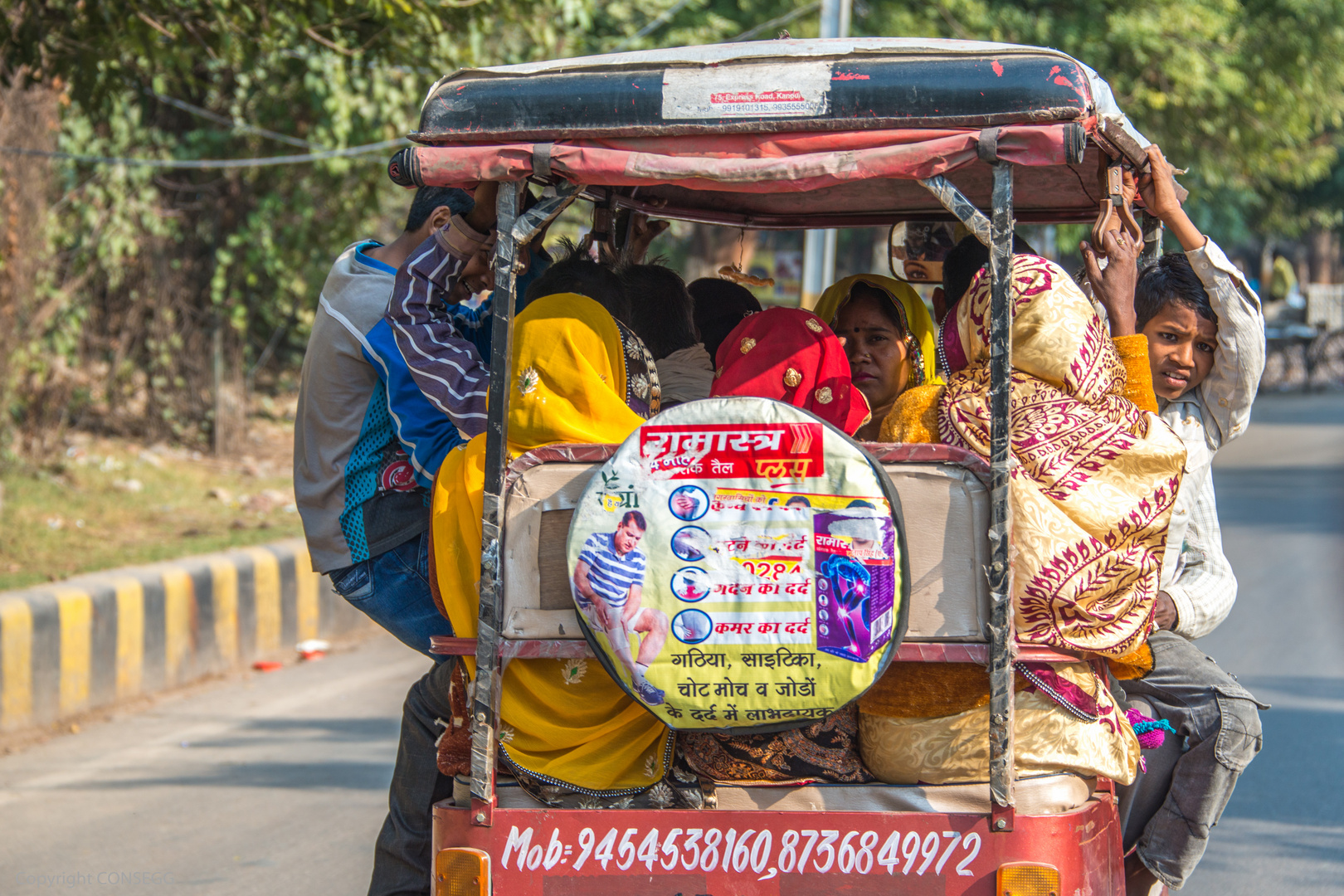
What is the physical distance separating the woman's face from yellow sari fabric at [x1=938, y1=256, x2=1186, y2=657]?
83 centimetres

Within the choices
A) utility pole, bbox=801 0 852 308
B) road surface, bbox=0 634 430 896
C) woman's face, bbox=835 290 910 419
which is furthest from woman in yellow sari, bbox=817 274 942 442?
utility pole, bbox=801 0 852 308

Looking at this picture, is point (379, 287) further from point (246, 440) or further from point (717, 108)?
point (246, 440)

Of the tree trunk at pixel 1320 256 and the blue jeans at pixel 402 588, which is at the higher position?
the tree trunk at pixel 1320 256

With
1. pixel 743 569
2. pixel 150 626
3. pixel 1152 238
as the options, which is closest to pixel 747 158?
pixel 743 569

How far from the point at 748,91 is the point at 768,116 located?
58 mm

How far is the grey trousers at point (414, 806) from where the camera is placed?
8.59ft

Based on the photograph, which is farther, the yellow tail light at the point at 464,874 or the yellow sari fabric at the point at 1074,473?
the yellow tail light at the point at 464,874

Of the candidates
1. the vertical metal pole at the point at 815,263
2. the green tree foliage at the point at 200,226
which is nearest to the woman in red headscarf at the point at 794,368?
the green tree foliage at the point at 200,226

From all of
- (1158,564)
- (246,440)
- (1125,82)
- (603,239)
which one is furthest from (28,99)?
(1125,82)

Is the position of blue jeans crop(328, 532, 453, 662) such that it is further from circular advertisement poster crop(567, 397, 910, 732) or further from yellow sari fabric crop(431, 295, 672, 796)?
circular advertisement poster crop(567, 397, 910, 732)

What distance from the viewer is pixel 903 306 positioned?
2.98 meters

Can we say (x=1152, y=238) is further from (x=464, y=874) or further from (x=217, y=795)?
(x=217, y=795)

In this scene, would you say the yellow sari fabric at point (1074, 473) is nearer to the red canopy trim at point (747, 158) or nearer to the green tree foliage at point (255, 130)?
the red canopy trim at point (747, 158)

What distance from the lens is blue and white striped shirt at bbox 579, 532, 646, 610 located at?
191 cm
